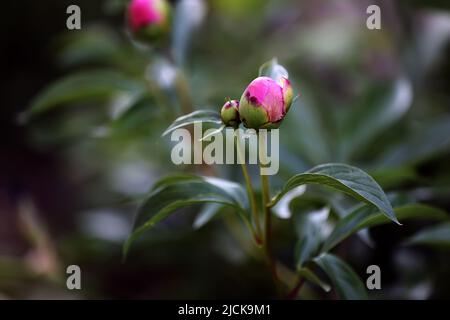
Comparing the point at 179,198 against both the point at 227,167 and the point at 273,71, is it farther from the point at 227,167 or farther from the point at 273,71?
the point at 227,167

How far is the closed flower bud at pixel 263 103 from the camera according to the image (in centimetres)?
54

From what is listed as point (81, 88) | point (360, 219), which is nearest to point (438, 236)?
point (360, 219)

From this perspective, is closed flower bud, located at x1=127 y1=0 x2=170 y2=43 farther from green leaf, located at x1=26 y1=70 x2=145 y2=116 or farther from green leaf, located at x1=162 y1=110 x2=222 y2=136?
green leaf, located at x1=162 y1=110 x2=222 y2=136

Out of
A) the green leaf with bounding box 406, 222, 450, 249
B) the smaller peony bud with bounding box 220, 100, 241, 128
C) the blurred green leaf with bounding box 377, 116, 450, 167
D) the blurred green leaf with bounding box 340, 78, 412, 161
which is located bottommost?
the green leaf with bounding box 406, 222, 450, 249

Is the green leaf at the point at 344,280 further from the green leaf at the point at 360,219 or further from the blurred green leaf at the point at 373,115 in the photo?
the blurred green leaf at the point at 373,115

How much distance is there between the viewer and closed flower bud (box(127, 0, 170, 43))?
82 centimetres

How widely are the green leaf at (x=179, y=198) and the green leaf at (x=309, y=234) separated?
0.24 ft

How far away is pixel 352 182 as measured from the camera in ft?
1.80

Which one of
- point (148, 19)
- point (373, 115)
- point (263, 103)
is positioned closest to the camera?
point (263, 103)

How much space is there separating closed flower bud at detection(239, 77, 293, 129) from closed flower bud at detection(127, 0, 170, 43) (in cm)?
Answer: 33

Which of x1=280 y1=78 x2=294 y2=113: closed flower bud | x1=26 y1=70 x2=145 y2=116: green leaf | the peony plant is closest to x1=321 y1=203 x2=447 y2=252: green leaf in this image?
the peony plant

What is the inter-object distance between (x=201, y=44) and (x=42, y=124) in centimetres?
42

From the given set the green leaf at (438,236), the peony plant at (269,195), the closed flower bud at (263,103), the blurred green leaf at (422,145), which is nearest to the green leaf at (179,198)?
the peony plant at (269,195)

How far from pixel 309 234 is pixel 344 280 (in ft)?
0.29
